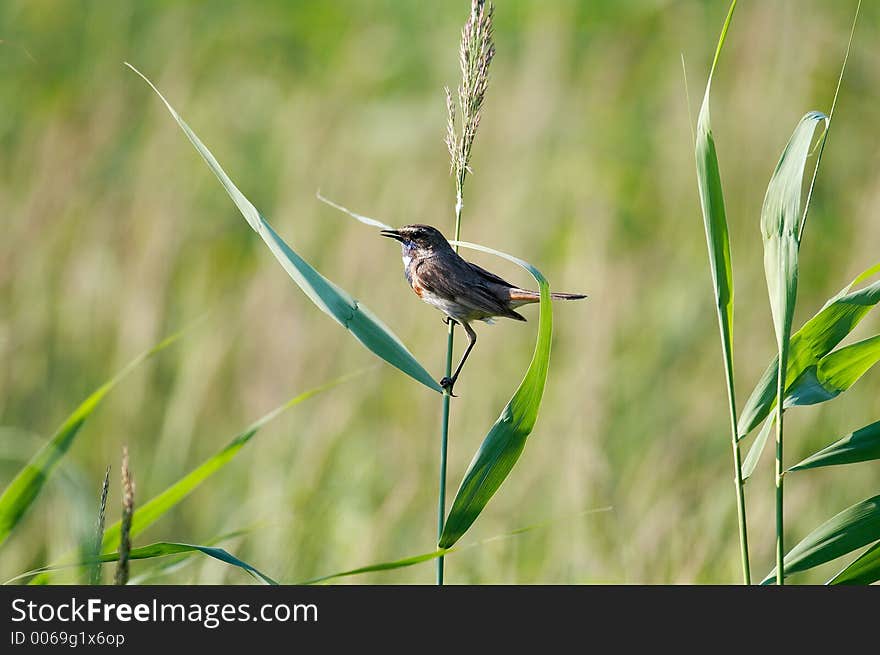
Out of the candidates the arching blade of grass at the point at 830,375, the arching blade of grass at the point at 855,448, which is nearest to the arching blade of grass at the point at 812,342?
the arching blade of grass at the point at 830,375

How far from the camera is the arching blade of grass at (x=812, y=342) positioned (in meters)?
1.69

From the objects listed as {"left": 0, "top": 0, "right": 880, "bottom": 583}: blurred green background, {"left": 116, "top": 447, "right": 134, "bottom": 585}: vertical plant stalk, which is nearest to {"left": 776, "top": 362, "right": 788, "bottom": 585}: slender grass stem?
{"left": 116, "top": 447, "right": 134, "bottom": 585}: vertical plant stalk

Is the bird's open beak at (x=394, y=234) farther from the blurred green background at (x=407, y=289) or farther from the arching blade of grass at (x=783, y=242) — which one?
the blurred green background at (x=407, y=289)

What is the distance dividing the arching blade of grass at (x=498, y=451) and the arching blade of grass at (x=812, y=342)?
384 millimetres

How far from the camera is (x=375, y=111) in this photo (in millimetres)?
6645

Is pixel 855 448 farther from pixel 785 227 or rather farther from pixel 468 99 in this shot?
pixel 468 99

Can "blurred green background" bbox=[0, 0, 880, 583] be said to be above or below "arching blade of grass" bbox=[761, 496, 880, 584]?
above

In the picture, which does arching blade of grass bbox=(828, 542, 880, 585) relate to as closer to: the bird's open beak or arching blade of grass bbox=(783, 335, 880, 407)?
arching blade of grass bbox=(783, 335, 880, 407)

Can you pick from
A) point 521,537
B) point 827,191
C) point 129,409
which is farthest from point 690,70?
point 129,409

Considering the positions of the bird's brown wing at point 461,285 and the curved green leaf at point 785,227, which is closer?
the curved green leaf at point 785,227

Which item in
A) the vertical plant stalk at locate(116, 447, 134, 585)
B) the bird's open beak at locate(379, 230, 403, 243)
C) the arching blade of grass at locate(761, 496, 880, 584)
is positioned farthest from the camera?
the bird's open beak at locate(379, 230, 403, 243)

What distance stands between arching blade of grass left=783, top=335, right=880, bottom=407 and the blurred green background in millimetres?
1453

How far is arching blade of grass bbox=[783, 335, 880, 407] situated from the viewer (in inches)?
67.2

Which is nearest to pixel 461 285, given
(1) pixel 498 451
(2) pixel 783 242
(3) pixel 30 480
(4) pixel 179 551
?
(1) pixel 498 451
